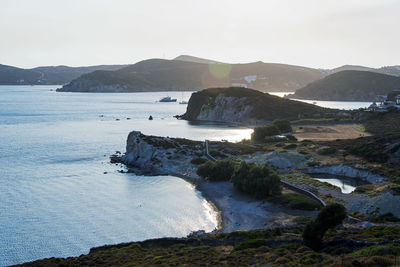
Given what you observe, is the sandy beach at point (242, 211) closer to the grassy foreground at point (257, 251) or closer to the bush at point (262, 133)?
the grassy foreground at point (257, 251)

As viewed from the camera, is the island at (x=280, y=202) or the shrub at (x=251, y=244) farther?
the shrub at (x=251, y=244)

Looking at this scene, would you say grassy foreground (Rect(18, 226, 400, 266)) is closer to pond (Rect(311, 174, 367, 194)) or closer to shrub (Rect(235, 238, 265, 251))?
shrub (Rect(235, 238, 265, 251))

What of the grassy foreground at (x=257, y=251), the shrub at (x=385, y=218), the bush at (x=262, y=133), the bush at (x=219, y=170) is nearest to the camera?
the grassy foreground at (x=257, y=251)

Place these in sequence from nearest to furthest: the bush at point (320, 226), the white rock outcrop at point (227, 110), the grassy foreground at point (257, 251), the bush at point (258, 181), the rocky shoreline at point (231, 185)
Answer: the grassy foreground at point (257, 251) < the bush at point (320, 226) < the rocky shoreline at point (231, 185) < the bush at point (258, 181) < the white rock outcrop at point (227, 110)

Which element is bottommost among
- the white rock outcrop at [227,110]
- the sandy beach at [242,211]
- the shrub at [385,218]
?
the sandy beach at [242,211]

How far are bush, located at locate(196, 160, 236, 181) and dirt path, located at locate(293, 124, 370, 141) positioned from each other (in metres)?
35.6

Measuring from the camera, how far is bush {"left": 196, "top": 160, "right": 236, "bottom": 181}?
172ft

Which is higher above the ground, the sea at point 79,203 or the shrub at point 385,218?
the shrub at point 385,218

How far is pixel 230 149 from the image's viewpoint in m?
69.7

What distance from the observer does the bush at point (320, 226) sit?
76.9ft

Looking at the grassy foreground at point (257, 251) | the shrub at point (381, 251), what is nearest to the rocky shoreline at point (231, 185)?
the grassy foreground at point (257, 251)

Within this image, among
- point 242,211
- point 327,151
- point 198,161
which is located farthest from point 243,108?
point 242,211

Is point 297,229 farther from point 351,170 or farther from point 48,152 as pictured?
point 48,152

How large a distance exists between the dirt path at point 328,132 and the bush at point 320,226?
5957 centimetres
